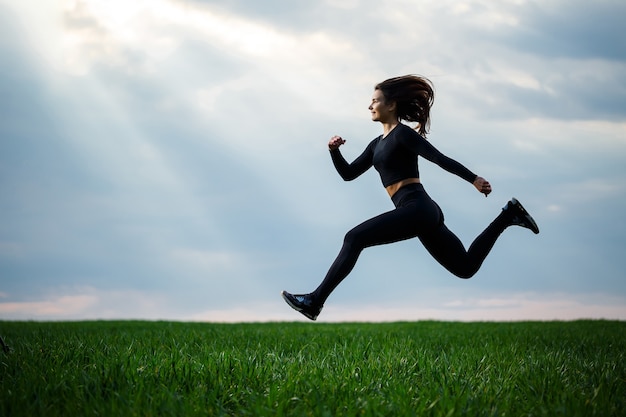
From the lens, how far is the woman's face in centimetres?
677

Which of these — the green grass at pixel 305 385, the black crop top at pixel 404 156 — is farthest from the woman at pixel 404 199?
the green grass at pixel 305 385

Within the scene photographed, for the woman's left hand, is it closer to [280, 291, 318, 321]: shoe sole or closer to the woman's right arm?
the woman's right arm

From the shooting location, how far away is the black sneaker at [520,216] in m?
7.42

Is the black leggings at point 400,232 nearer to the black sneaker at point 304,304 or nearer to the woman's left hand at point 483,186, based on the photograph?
the black sneaker at point 304,304

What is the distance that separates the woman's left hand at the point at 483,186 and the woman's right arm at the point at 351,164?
1.53 m

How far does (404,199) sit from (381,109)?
1.05 metres

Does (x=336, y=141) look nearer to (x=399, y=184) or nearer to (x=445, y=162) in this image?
(x=399, y=184)

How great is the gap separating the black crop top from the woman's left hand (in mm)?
71

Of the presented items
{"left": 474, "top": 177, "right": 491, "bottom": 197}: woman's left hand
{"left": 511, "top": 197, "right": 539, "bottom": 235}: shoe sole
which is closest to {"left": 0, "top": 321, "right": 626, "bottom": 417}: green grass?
{"left": 511, "top": 197, "right": 539, "bottom": 235}: shoe sole

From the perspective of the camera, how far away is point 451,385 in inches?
205

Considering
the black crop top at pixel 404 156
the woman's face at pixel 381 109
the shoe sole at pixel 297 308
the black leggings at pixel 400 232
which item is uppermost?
the woman's face at pixel 381 109

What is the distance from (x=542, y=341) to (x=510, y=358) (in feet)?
10.7

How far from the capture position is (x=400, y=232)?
620 centimetres

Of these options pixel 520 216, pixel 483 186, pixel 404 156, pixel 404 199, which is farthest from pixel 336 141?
pixel 520 216
